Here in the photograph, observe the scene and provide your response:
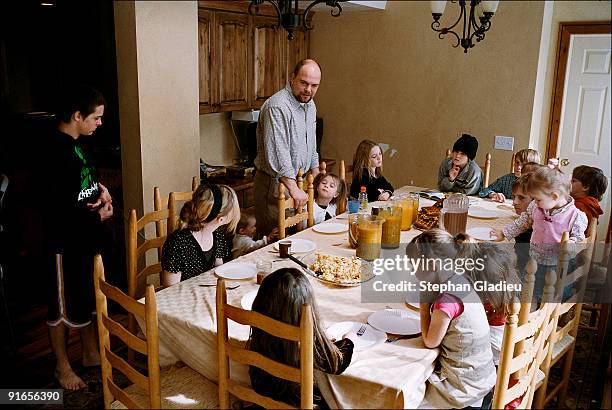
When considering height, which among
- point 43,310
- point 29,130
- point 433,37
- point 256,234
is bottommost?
point 43,310

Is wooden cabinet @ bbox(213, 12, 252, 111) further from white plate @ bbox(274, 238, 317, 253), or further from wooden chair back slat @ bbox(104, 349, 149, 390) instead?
wooden chair back slat @ bbox(104, 349, 149, 390)

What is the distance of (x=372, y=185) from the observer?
2949 millimetres

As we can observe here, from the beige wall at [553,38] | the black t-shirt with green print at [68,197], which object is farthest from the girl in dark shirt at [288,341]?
the beige wall at [553,38]

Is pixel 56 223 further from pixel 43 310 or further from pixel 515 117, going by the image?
pixel 515 117

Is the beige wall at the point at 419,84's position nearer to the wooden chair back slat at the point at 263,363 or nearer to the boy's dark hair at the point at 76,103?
the boy's dark hair at the point at 76,103

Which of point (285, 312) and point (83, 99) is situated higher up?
point (83, 99)

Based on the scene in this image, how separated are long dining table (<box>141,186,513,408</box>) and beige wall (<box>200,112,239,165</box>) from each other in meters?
1.93

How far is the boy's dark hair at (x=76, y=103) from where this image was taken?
200cm

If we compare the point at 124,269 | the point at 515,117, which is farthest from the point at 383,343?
the point at 515,117

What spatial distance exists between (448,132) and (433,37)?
64 centimetres

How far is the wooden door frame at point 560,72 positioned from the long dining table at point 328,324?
6.67ft

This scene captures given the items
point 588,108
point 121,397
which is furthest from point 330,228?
point 588,108

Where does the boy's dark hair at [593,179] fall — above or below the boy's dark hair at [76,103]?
below

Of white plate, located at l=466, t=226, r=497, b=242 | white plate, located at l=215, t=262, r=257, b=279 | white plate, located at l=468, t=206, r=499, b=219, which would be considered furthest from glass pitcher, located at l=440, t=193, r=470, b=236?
white plate, located at l=215, t=262, r=257, b=279
